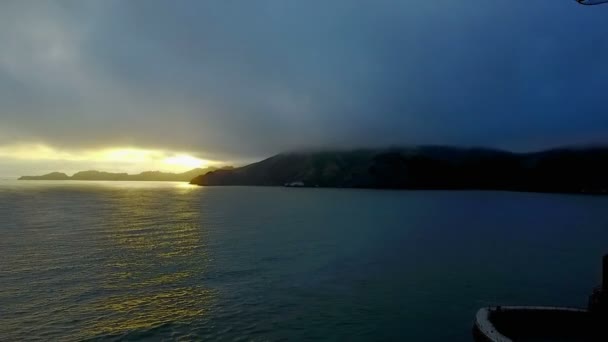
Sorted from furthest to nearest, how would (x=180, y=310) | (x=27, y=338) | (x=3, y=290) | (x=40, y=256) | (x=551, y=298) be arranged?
(x=40, y=256) → (x=551, y=298) → (x=3, y=290) → (x=180, y=310) → (x=27, y=338)

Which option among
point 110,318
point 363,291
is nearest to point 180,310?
point 110,318

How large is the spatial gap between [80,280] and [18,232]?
43.8 m

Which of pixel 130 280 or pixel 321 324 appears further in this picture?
pixel 130 280

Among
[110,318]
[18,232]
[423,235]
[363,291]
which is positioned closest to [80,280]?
[110,318]

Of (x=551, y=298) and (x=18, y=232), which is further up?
(x=18, y=232)

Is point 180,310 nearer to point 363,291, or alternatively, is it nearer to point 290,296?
point 290,296

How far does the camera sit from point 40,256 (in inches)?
1892

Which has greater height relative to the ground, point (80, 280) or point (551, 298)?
point (80, 280)

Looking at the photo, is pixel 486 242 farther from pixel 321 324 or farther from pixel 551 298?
pixel 321 324

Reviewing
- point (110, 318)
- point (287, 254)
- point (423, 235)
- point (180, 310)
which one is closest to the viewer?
point (110, 318)

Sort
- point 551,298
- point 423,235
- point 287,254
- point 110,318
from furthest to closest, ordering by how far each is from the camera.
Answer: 1. point 423,235
2. point 287,254
3. point 551,298
4. point 110,318

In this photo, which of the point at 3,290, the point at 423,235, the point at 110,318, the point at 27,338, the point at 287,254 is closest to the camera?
the point at 27,338

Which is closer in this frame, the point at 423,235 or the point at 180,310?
the point at 180,310

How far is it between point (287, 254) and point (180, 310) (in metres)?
25.4
